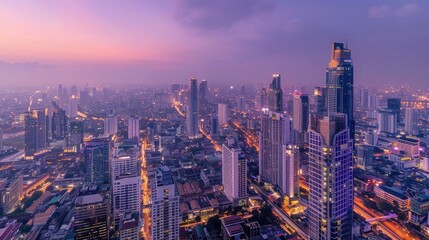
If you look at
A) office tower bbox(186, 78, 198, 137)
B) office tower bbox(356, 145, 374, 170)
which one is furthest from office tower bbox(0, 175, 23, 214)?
office tower bbox(356, 145, 374, 170)

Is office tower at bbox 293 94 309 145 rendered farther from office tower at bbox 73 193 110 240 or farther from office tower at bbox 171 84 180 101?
office tower at bbox 171 84 180 101

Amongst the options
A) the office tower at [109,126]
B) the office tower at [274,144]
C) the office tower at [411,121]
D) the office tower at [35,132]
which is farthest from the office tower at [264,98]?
the office tower at [35,132]

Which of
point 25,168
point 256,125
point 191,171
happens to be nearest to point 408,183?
point 191,171

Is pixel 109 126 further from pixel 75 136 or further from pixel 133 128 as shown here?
pixel 75 136

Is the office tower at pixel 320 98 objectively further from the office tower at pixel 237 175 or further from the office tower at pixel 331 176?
the office tower at pixel 331 176

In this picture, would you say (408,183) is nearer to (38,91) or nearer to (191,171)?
(191,171)

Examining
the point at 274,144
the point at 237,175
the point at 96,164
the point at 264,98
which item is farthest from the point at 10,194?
the point at 264,98

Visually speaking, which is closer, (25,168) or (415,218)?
(415,218)
